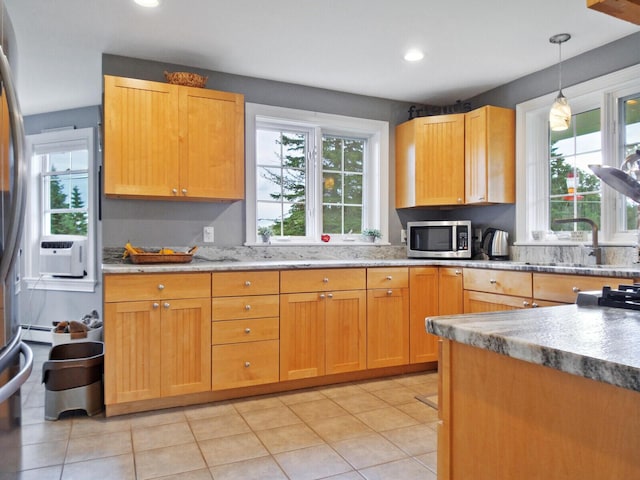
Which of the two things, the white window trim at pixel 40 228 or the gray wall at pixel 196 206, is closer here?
the gray wall at pixel 196 206

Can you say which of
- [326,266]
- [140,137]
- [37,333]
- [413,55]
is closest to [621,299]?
[326,266]

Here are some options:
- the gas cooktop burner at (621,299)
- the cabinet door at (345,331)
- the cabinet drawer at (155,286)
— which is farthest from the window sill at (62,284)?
the gas cooktop burner at (621,299)

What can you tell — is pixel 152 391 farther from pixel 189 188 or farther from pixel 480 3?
pixel 480 3

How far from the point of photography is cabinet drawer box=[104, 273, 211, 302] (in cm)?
257

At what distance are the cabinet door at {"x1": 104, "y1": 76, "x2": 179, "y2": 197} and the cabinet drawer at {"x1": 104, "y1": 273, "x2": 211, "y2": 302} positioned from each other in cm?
64

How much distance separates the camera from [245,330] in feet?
9.45

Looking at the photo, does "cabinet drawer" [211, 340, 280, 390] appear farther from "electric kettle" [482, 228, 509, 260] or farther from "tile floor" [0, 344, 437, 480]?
"electric kettle" [482, 228, 509, 260]

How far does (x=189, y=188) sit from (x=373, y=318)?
1.58 m

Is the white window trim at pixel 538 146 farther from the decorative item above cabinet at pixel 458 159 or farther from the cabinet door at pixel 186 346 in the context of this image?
the cabinet door at pixel 186 346

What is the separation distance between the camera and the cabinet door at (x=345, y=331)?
123 inches

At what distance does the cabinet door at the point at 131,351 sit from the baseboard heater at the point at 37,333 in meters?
2.49

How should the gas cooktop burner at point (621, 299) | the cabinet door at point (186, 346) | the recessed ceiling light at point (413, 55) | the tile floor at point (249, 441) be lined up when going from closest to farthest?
1. the gas cooktop burner at point (621, 299)
2. the tile floor at point (249, 441)
3. the cabinet door at point (186, 346)
4. the recessed ceiling light at point (413, 55)

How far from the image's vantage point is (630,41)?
2891mm

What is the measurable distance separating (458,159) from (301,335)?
77.1 inches
